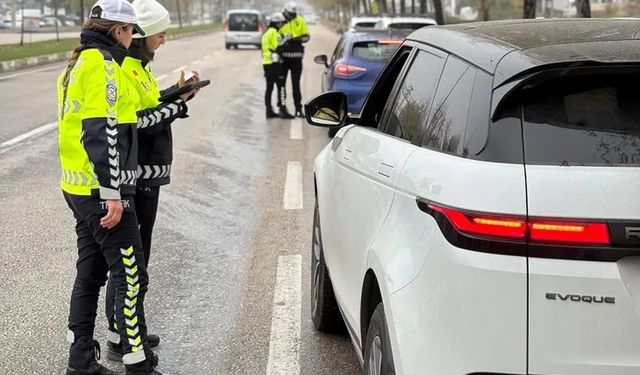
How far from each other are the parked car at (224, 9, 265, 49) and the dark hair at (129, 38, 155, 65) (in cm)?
3851

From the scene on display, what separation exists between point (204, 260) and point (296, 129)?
7.70m

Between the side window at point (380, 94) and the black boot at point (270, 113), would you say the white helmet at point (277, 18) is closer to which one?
the black boot at point (270, 113)

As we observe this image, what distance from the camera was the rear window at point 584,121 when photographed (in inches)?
97.7

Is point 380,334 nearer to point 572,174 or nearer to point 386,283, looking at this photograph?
point 386,283

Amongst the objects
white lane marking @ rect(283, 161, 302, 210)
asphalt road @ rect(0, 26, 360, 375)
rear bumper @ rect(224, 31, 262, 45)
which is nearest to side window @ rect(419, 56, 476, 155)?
asphalt road @ rect(0, 26, 360, 375)

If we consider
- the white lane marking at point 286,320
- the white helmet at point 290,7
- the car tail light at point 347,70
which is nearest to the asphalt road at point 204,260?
the white lane marking at point 286,320

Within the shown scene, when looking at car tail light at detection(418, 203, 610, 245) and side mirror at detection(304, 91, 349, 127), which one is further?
side mirror at detection(304, 91, 349, 127)

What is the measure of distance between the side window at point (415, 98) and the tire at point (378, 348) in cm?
62

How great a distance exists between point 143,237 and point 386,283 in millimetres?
1970

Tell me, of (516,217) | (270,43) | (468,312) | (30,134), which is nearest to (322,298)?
(468,312)

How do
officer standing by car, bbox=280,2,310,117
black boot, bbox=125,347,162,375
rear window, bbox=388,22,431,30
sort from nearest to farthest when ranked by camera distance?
black boot, bbox=125,347,162,375 < officer standing by car, bbox=280,2,310,117 < rear window, bbox=388,22,431,30

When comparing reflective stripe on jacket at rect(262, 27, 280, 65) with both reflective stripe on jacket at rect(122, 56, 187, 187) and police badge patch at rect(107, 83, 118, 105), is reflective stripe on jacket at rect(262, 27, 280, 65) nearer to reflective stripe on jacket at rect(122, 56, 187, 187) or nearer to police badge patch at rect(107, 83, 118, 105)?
reflective stripe on jacket at rect(122, 56, 187, 187)

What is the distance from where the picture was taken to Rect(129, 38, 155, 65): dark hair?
13.7ft

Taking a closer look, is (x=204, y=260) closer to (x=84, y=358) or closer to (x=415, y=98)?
(x=84, y=358)
